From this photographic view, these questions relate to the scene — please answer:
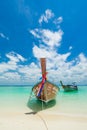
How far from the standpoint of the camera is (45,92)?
10250 millimetres

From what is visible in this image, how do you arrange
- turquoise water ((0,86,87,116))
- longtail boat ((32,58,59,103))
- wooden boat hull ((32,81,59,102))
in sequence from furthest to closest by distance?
wooden boat hull ((32,81,59,102)), longtail boat ((32,58,59,103)), turquoise water ((0,86,87,116))

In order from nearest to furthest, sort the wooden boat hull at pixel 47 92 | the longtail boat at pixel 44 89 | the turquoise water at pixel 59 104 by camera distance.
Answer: the turquoise water at pixel 59 104
the longtail boat at pixel 44 89
the wooden boat hull at pixel 47 92

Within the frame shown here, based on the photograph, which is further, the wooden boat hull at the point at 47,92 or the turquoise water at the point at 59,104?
the wooden boat hull at the point at 47,92

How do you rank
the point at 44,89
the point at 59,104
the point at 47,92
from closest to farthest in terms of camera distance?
the point at 44,89, the point at 47,92, the point at 59,104

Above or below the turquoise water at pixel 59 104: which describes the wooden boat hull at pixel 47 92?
above

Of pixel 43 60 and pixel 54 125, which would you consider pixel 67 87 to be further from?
pixel 54 125

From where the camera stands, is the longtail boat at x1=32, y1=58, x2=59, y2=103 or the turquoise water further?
the longtail boat at x1=32, y1=58, x2=59, y2=103

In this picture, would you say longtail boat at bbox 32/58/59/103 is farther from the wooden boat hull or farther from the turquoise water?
the turquoise water

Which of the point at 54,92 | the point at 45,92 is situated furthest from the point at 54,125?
the point at 54,92

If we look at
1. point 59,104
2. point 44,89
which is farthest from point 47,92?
point 59,104

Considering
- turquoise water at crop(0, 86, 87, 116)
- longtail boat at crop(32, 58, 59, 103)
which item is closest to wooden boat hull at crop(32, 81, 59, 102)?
longtail boat at crop(32, 58, 59, 103)

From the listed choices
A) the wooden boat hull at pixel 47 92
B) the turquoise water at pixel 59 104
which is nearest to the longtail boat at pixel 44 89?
the wooden boat hull at pixel 47 92

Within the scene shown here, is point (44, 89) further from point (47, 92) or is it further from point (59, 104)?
point (59, 104)

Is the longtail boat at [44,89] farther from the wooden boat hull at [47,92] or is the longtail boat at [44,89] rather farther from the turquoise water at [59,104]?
the turquoise water at [59,104]
